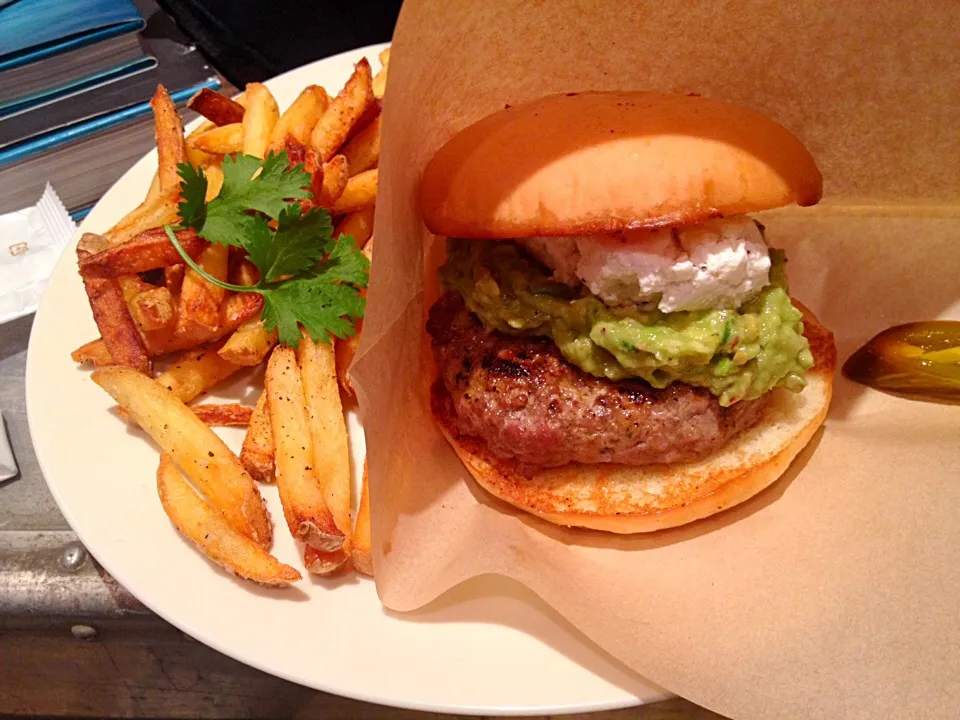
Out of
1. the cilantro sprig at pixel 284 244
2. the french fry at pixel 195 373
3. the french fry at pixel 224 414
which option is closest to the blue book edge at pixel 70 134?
the cilantro sprig at pixel 284 244

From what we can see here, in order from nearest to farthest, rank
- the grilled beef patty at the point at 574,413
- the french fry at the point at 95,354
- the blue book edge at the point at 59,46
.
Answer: the grilled beef patty at the point at 574,413 → the french fry at the point at 95,354 → the blue book edge at the point at 59,46

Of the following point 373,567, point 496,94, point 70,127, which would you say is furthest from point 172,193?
point 70,127

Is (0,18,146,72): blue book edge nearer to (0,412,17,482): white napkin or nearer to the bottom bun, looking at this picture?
(0,412,17,482): white napkin

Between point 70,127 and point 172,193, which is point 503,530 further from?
point 70,127

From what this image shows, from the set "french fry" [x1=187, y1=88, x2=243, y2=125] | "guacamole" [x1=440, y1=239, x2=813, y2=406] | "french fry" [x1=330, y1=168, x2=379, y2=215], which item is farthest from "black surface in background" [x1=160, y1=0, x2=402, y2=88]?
"guacamole" [x1=440, y1=239, x2=813, y2=406]

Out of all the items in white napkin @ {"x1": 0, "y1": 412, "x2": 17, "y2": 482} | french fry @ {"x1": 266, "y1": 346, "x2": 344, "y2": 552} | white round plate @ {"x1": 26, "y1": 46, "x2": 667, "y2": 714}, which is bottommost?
white napkin @ {"x1": 0, "y1": 412, "x2": 17, "y2": 482}

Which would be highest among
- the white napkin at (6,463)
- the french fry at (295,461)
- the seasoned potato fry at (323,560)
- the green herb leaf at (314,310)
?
the green herb leaf at (314,310)

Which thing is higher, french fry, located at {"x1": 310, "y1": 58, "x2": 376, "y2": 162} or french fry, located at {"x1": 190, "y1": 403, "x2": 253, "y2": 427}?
french fry, located at {"x1": 310, "y1": 58, "x2": 376, "y2": 162}

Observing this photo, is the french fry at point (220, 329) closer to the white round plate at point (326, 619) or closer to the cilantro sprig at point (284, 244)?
the cilantro sprig at point (284, 244)
